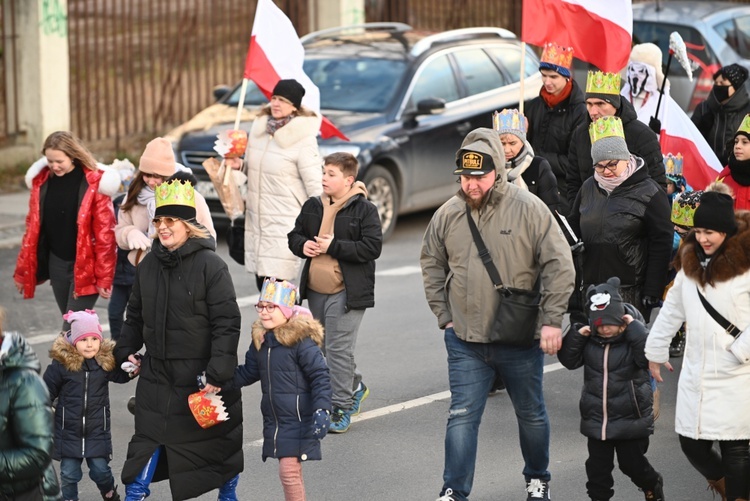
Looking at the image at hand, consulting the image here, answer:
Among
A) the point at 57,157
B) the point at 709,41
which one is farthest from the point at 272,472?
the point at 709,41

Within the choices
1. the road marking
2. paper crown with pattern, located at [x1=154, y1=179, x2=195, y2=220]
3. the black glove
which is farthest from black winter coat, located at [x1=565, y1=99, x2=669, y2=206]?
paper crown with pattern, located at [x1=154, y1=179, x2=195, y2=220]

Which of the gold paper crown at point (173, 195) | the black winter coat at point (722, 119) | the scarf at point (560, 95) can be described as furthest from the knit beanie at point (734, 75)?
the gold paper crown at point (173, 195)

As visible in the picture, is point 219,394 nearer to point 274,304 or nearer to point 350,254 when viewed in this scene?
point 274,304

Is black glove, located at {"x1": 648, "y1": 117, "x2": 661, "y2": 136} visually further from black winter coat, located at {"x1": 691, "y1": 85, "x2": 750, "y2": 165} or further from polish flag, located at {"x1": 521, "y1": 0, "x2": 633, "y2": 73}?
black winter coat, located at {"x1": 691, "y1": 85, "x2": 750, "y2": 165}

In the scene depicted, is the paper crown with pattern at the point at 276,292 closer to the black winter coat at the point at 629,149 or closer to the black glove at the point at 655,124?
the black winter coat at the point at 629,149

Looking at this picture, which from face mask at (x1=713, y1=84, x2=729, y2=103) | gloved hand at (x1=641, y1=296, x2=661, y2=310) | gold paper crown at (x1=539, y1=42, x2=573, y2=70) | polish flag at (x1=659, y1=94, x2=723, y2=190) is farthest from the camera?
face mask at (x1=713, y1=84, x2=729, y2=103)

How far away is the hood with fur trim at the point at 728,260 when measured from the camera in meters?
6.28

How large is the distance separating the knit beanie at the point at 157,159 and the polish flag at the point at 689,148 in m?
3.70

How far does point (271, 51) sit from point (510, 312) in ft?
14.2

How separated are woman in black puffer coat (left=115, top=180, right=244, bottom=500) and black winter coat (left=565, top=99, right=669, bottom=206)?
118 inches

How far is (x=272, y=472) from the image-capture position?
7.64m

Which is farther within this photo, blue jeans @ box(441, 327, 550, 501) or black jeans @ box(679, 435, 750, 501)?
blue jeans @ box(441, 327, 550, 501)

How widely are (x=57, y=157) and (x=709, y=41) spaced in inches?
379

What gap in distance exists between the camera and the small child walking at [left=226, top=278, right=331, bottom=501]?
6637 millimetres
